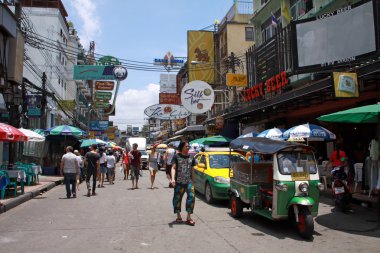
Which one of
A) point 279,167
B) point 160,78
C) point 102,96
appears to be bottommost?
point 279,167

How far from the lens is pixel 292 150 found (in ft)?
25.7

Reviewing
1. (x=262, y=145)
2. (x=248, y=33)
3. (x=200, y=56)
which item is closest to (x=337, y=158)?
(x=262, y=145)

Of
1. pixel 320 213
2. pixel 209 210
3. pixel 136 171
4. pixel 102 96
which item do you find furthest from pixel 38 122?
pixel 320 213

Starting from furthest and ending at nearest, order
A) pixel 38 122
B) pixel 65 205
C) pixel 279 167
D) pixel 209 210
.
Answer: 1. pixel 38 122
2. pixel 65 205
3. pixel 209 210
4. pixel 279 167

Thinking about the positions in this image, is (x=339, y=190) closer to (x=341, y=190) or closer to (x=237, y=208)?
(x=341, y=190)

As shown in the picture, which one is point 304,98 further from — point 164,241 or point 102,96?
point 102,96

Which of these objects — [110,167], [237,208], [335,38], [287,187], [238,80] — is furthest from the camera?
[238,80]

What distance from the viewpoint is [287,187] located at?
736 centimetres

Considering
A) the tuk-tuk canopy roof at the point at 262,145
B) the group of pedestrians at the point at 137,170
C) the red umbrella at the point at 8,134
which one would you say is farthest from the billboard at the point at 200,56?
the tuk-tuk canopy roof at the point at 262,145

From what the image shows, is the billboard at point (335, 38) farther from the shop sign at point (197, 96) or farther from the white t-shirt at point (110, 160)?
the white t-shirt at point (110, 160)

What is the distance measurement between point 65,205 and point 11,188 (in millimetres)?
3335

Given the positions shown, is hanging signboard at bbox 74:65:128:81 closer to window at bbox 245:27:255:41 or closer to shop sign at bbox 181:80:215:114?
shop sign at bbox 181:80:215:114

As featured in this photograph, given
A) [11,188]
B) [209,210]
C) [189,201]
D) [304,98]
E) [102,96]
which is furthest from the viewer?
[102,96]

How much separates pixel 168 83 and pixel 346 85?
61.7 meters
